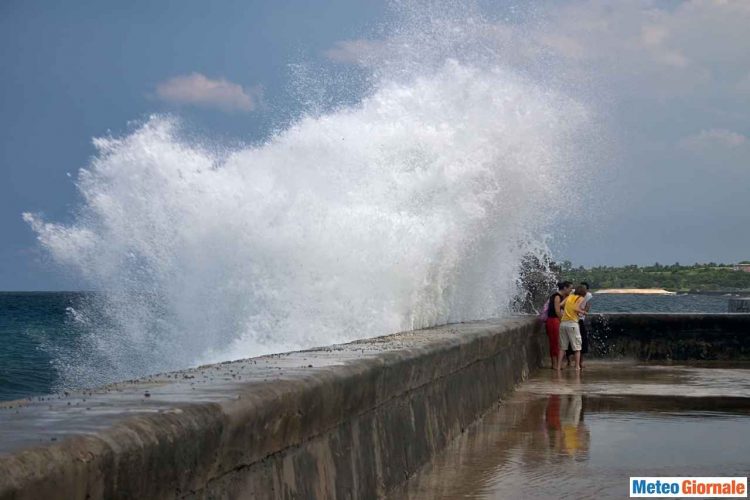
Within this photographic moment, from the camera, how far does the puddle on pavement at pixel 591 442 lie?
6234 mm

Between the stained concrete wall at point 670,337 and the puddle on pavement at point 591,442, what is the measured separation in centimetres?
389

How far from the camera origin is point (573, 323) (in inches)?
575

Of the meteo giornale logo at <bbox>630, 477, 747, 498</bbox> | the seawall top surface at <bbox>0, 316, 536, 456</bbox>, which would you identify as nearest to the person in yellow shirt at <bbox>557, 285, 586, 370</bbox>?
the meteo giornale logo at <bbox>630, 477, 747, 498</bbox>

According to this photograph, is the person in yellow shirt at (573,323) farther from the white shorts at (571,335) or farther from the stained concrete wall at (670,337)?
the stained concrete wall at (670,337)

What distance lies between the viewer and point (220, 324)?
16.1m

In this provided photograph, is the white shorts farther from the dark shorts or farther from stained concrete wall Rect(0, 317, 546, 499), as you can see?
stained concrete wall Rect(0, 317, 546, 499)

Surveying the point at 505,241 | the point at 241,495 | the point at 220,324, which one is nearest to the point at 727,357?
the point at 505,241

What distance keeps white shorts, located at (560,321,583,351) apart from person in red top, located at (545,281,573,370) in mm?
80

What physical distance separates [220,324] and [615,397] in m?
7.02

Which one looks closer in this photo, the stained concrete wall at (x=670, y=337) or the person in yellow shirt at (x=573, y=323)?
the person in yellow shirt at (x=573, y=323)

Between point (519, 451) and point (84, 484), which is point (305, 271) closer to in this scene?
point (519, 451)

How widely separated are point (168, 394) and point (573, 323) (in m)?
11.3

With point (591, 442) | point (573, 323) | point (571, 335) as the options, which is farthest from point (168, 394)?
point (573, 323)

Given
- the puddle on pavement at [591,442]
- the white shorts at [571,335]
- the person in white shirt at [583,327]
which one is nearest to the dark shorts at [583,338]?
the person in white shirt at [583,327]
